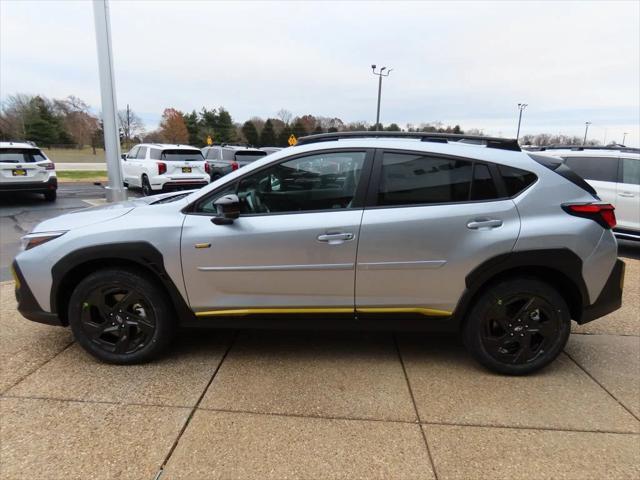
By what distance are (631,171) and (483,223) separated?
239 inches

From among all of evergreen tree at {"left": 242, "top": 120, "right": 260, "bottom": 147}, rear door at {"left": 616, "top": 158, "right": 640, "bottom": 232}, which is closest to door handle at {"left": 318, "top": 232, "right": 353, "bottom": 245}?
rear door at {"left": 616, "top": 158, "right": 640, "bottom": 232}

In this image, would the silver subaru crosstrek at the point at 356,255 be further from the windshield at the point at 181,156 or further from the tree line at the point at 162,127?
the tree line at the point at 162,127

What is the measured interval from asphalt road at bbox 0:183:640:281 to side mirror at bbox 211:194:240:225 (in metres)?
3.97

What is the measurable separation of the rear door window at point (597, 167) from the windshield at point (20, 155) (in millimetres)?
12474

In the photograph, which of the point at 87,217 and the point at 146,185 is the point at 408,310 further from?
the point at 146,185

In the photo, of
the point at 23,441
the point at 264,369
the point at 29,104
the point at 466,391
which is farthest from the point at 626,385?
the point at 29,104

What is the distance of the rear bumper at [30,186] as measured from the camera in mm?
10922

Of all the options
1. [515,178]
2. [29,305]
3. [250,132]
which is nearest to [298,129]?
[250,132]

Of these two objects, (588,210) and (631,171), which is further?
(631,171)

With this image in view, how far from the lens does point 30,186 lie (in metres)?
11.2

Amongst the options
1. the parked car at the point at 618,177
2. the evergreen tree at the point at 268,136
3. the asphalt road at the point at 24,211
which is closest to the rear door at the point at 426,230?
the asphalt road at the point at 24,211

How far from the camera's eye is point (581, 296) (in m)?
2.99

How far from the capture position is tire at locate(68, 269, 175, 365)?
301 centimetres

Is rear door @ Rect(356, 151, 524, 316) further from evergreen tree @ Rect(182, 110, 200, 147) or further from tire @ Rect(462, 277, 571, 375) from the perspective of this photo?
evergreen tree @ Rect(182, 110, 200, 147)
